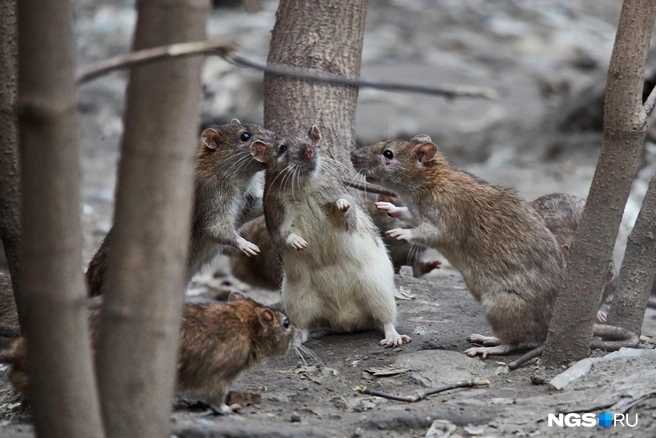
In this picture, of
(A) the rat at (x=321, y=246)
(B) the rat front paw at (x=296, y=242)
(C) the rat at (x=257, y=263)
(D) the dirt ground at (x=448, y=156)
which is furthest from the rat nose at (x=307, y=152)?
(C) the rat at (x=257, y=263)

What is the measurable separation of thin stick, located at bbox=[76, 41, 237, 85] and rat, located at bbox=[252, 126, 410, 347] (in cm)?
360

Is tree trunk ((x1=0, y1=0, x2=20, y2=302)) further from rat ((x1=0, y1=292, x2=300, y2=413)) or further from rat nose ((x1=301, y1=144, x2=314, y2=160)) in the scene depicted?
rat nose ((x1=301, y1=144, x2=314, y2=160))

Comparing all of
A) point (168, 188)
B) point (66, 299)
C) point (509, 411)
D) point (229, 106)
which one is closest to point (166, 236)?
point (168, 188)

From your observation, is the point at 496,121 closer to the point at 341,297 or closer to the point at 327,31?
the point at 327,31

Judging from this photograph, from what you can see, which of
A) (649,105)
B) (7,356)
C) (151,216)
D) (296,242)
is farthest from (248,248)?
(151,216)

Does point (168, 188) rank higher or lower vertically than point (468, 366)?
higher

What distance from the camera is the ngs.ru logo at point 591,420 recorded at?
4.78m

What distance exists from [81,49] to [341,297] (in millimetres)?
12217

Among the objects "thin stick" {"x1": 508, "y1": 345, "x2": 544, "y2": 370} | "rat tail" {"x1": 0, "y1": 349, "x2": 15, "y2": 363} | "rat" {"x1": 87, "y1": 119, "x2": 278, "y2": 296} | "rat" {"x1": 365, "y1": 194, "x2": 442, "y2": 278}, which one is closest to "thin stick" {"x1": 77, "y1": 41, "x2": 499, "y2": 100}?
"rat tail" {"x1": 0, "y1": 349, "x2": 15, "y2": 363}

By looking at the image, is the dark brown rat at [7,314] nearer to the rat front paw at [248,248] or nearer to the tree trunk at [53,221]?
the rat front paw at [248,248]

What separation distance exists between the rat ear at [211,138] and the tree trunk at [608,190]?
2.81 metres

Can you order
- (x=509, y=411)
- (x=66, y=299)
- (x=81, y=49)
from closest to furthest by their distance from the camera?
(x=66, y=299)
(x=509, y=411)
(x=81, y=49)

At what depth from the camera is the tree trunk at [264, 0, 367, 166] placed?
25.7 ft

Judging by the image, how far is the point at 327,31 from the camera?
311 inches
